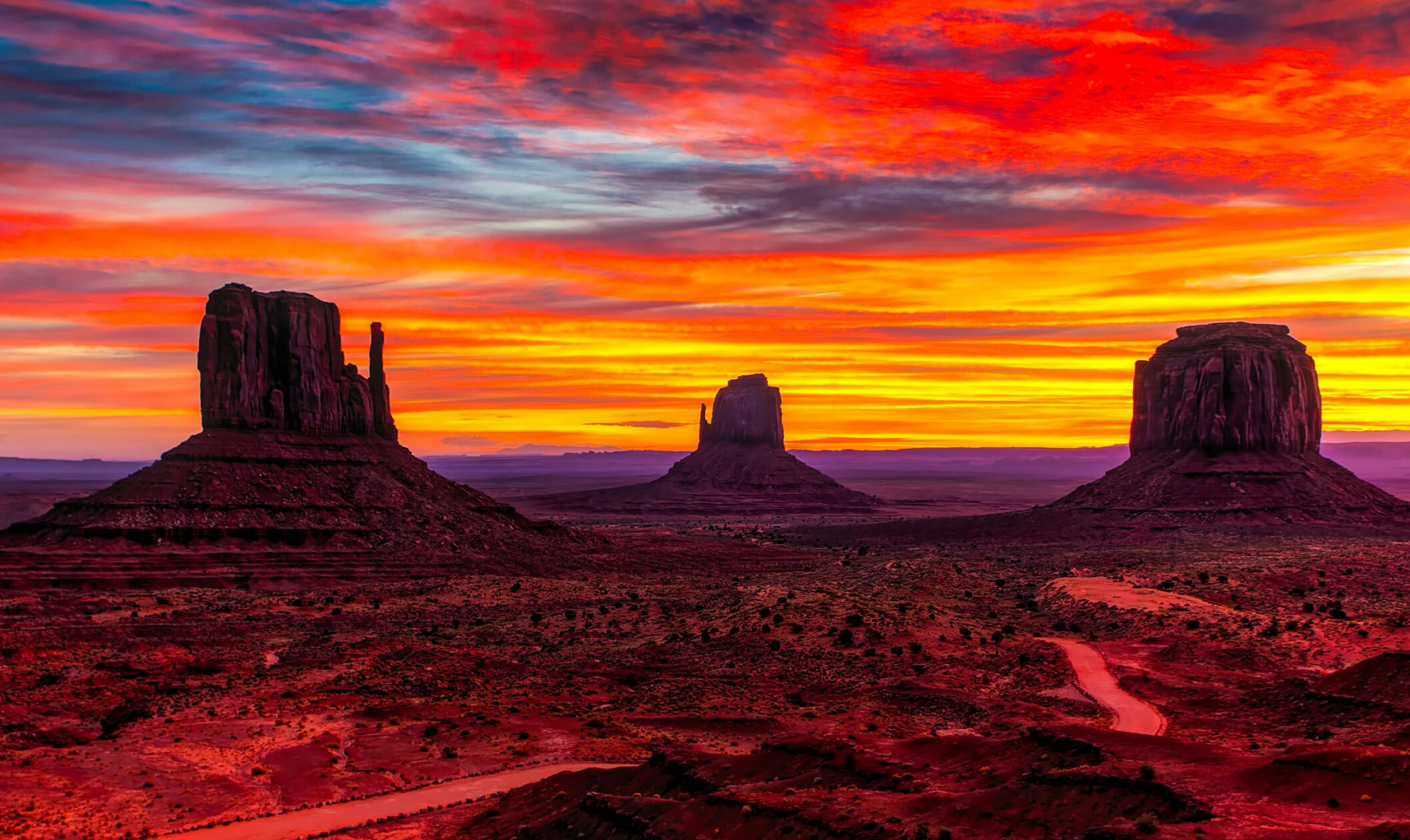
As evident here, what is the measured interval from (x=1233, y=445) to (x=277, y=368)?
121m

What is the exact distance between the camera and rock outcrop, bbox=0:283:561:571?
9912 centimetres

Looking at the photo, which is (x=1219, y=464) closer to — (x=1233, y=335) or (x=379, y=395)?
(x=1233, y=335)

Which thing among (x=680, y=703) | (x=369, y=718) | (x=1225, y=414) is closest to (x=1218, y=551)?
(x=1225, y=414)

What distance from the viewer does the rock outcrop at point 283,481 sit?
325 feet

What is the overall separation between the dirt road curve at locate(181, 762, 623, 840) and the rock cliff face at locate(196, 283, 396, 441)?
79.8 metres

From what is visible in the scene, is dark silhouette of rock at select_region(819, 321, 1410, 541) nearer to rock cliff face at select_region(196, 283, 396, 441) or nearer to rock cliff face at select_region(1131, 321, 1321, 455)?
rock cliff face at select_region(1131, 321, 1321, 455)

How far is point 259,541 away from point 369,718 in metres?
53.6

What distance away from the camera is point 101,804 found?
1587 inches

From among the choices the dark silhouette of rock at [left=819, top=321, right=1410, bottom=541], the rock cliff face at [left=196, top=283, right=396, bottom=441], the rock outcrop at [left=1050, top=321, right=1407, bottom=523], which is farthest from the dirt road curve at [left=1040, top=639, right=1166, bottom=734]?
the rock outcrop at [left=1050, top=321, right=1407, bottom=523]

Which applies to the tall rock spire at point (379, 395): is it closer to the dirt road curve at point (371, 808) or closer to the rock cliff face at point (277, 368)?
the rock cliff face at point (277, 368)

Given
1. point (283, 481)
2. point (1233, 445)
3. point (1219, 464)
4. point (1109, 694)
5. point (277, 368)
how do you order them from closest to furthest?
point (1109, 694) < point (283, 481) < point (277, 368) < point (1219, 464) < point (1233, 445)

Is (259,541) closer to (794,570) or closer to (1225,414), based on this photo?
(794,570)

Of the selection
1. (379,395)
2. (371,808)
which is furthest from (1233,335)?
(371,808)

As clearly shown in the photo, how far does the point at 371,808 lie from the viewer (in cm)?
4016
